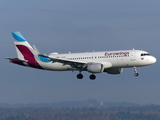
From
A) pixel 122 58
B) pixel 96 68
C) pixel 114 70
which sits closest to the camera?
pixel 122 58

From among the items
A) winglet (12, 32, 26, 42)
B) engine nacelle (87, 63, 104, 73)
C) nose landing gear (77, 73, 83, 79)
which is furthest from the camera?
winglet (12, 32, 26, 42)

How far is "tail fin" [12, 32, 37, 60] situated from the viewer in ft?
297

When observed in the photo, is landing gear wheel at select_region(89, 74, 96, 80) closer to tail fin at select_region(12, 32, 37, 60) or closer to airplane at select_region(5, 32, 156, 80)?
airplane at select_region(5, 32, 156, 80)

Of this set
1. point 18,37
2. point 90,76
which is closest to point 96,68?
point 90,76

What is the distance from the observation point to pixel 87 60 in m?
83.2

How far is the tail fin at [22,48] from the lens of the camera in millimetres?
90562

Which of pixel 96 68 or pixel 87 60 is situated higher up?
pixel 87 60

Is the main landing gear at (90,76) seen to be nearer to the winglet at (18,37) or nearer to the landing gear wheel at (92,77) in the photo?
the landing gear wheel at (92,77)

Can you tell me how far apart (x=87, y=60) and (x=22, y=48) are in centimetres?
1714

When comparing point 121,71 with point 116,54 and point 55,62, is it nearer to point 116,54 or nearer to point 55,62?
point 116,54

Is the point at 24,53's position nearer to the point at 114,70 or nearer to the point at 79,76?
the point at 79,76

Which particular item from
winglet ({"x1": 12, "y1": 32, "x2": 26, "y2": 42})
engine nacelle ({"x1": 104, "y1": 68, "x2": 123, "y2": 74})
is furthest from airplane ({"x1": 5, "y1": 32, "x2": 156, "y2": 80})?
winglet ({"x1": 12, "y1": 32, "x2": 26, "y2": 42})

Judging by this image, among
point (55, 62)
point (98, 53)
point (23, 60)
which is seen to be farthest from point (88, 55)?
point (23, 60)

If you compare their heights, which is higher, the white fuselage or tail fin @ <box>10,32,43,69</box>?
tail fin @ <box>10,32,43,69</box>
